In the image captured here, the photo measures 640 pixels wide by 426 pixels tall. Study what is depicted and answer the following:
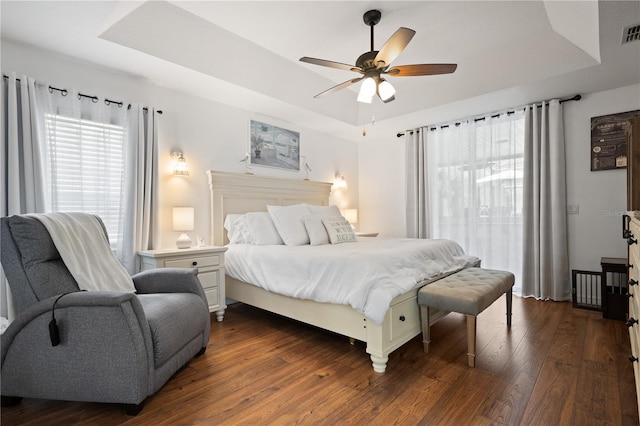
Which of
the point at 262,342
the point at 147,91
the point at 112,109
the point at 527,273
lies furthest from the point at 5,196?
the point at 527,273

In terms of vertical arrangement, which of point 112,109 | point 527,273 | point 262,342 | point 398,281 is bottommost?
point 262,342

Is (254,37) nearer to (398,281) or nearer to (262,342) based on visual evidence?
(398,281)

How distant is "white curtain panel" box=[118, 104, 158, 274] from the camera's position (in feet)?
9.25

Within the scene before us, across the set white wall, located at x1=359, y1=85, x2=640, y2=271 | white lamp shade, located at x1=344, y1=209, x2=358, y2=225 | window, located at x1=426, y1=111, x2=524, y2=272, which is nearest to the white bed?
white lamp shade, located at x1=344, y1=209, x2=358, y2=225

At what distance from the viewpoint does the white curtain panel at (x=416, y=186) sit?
4.64m

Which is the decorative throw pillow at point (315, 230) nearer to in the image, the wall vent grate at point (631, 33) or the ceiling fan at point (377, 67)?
the ceiling fan at point (377, 67)

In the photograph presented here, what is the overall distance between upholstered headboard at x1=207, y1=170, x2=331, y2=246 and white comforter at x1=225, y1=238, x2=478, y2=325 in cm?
64

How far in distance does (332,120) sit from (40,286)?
3538 mm

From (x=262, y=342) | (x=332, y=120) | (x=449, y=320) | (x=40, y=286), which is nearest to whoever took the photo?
(x=40, y=286)

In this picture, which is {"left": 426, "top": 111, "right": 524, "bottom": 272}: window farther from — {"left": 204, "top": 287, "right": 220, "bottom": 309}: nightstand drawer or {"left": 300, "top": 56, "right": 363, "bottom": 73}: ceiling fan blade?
{"left": 204, "top": 287, "right": 220, "bottom": 309}: nightstand drawer

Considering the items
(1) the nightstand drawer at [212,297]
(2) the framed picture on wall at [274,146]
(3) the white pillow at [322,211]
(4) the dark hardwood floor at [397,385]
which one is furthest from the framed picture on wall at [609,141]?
(1) the nightstand drawer at [212,297]

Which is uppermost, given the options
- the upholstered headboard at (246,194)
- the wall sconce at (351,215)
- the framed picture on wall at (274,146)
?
the framed picture on wall at (274,146)

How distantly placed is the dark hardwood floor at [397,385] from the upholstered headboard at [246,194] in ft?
4.42

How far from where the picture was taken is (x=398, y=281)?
216cm
